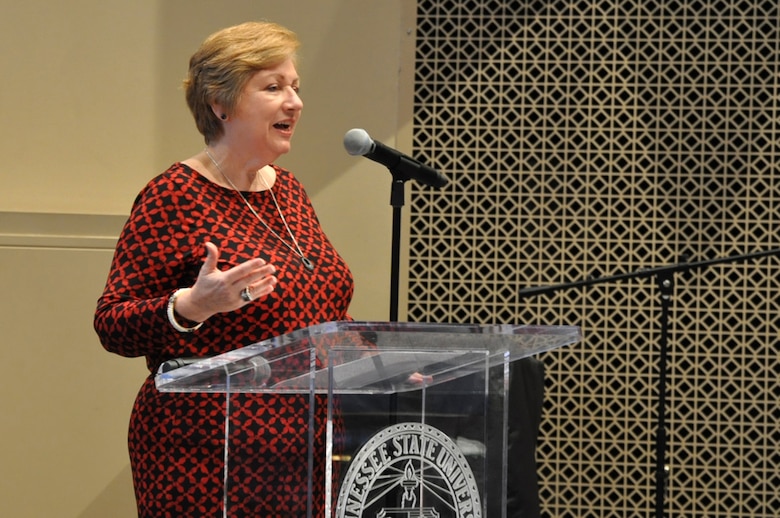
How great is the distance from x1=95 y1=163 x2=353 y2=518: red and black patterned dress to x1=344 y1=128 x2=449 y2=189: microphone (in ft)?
0.84

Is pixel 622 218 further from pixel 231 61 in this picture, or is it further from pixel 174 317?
pixel 174 317

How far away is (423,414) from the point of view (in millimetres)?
Result: 1480

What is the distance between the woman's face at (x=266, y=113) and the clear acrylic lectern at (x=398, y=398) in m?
0.75

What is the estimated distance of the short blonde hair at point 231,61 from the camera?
2.11 meters

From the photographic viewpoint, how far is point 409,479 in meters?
1.46

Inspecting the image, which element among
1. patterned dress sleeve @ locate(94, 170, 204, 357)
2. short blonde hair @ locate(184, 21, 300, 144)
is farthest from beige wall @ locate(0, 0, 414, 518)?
patterned dress sleeve @ locate(94, 170, 204, 357)

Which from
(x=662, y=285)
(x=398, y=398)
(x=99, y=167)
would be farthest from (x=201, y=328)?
(x=99, y=167)

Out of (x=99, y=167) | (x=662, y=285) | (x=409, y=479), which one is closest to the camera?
(x=409, y=479)

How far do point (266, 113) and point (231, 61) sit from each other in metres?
0.13

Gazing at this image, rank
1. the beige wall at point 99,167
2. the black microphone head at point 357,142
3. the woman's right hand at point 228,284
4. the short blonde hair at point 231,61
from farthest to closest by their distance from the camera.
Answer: the beige wall at point 99,167, the short blonde hair at point 231,61, the black microphone head at point 357,142, the woman's right hand at point 228,284

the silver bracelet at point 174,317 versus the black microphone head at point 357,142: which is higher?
the black microphone head at point 357,142

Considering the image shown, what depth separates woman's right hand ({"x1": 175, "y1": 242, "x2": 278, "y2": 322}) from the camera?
5.15 ft

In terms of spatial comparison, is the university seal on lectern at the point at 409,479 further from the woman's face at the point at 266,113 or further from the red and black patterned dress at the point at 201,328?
the woman's face at the point at 266,113

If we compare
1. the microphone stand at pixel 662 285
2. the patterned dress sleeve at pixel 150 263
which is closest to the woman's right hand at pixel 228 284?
the patterned dress sleeve at pixel 150 263
